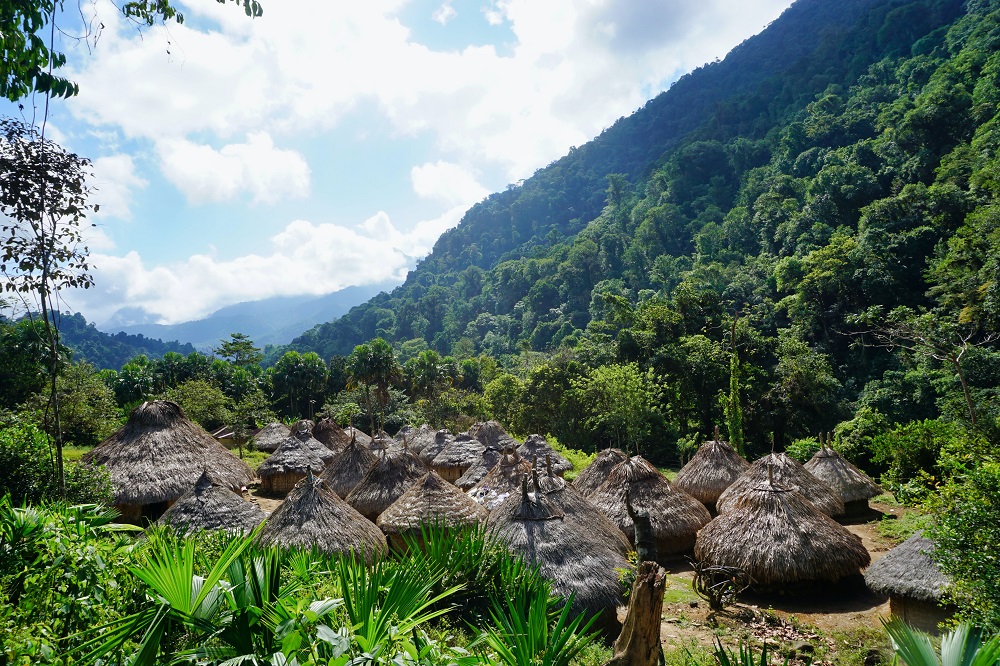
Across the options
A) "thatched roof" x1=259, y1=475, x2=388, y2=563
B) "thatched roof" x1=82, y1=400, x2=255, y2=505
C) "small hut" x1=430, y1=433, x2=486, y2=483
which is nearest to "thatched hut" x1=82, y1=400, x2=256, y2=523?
"thatched roof" x1=82, y1=400, x2=255, y2=505

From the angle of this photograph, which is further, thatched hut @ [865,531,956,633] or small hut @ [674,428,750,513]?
small hut @ [674,428,750,513]

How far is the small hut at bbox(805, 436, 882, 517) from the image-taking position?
15.9 m

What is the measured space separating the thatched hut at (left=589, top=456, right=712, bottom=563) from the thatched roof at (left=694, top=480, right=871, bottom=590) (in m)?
1.33

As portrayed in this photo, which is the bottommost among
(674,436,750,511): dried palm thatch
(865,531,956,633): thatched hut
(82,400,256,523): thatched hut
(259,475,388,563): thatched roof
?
(674,436,750,511): dried palm thatch

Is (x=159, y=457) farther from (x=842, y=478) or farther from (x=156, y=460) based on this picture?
(x=842, y=478)

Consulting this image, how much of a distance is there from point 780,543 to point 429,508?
276 inches

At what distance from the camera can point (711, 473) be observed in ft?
55.2

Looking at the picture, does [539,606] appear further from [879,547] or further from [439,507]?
[879,547]

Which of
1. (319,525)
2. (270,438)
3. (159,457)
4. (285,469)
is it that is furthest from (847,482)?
(270,438)

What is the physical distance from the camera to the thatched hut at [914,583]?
8.70m

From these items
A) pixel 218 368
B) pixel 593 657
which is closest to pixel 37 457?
pixel 593 657

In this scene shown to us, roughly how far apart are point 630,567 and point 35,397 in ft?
82.8

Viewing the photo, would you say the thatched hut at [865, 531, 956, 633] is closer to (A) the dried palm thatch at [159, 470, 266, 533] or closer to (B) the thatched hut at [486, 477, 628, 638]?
(B) the thatched hut at [486, 477, 628, 638]

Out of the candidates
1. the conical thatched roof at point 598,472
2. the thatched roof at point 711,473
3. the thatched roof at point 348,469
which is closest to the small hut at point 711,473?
the thatched roof at point 711,473
